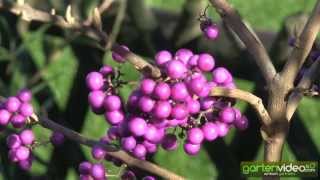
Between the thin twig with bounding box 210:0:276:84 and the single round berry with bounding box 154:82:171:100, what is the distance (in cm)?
12

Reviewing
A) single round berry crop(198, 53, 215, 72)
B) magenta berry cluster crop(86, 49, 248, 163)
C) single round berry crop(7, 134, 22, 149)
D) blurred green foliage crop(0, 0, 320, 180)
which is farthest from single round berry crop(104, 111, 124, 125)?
blurred green foliage crop(0, 0, 320, 180)

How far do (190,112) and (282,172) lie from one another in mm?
208

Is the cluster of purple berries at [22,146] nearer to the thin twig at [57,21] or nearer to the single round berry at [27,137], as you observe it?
the single round berry at [27,137]

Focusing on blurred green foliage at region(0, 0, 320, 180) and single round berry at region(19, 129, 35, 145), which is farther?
blurred green foliage at region(0, 0, 320, 180)

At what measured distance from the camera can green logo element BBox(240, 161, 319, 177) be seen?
0.81 metres

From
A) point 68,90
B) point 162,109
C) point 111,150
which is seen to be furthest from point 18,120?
point 68,90

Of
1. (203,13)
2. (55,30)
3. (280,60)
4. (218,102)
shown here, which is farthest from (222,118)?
(55,30)

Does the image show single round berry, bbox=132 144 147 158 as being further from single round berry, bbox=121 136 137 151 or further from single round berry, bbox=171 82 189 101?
single round berry, bbox=171 82 189 101

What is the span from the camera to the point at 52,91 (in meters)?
1.90

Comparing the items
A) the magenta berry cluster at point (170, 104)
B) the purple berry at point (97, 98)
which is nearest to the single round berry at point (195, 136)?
the magenta berry cluster at point (170, 104)

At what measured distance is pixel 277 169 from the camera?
2.68 ft

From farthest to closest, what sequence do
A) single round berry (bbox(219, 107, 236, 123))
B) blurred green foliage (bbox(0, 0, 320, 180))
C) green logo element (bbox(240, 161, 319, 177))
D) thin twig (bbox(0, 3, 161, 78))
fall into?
1. blurred green foliage (bbox(0, 0, 320, 180))
2. green logo element (bbox(240, 161, 319, 177))
3. single round berry (bbox(219, 107, 236, 123))
4. thin twig (bbox(0, 3, 161, 78))

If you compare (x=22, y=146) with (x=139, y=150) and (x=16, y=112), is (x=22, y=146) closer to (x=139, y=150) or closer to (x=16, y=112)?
(x=16, y=112)

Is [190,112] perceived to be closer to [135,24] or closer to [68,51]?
[135,24]
